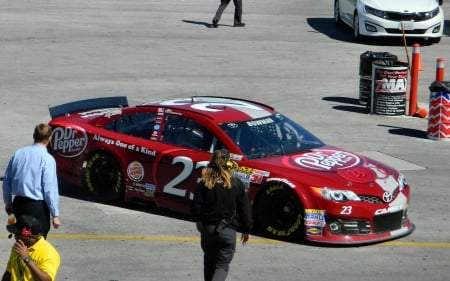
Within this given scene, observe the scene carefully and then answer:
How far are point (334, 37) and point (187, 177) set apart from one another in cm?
1700

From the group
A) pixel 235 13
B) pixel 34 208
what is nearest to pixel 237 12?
pixel 235 13

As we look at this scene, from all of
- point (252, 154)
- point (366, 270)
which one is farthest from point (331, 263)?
point (252, 154)

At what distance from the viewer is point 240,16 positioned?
3141 centimetres

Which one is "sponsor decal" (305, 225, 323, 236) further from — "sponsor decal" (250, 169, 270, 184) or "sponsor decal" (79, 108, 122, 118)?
"sponsor decal" (79, 108, 122, 118)

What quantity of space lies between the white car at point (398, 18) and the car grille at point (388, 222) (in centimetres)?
1550

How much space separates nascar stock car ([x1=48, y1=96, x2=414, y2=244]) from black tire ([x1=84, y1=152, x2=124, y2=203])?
0.5 inches

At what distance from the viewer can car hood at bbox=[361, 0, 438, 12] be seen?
28906mm

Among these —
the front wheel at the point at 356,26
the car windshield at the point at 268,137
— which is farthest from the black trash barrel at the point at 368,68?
the car windshield at the point at 268,137

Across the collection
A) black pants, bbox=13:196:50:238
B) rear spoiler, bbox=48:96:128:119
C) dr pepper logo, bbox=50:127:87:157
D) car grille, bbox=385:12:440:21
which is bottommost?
car grille, bbox=385:12:440:21

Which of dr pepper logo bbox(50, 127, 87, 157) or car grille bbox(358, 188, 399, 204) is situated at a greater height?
dr pepper logo bbox(50, 127, 87, 157)

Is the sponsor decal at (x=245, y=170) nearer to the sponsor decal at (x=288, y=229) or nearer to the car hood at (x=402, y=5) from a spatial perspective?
the sponsor decal at (x=288, y=229)

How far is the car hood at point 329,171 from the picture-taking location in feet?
44.1

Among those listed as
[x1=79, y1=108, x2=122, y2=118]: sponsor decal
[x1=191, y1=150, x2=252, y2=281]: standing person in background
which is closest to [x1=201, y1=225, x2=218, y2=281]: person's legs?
[x1=191, y1=150, x2=252, y2=281]: standing person in background

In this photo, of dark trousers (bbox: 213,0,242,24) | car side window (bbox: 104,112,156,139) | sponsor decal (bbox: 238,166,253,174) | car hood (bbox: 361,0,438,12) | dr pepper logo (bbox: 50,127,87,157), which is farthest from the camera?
dark trousers (bbox: 213,0,242,24)
